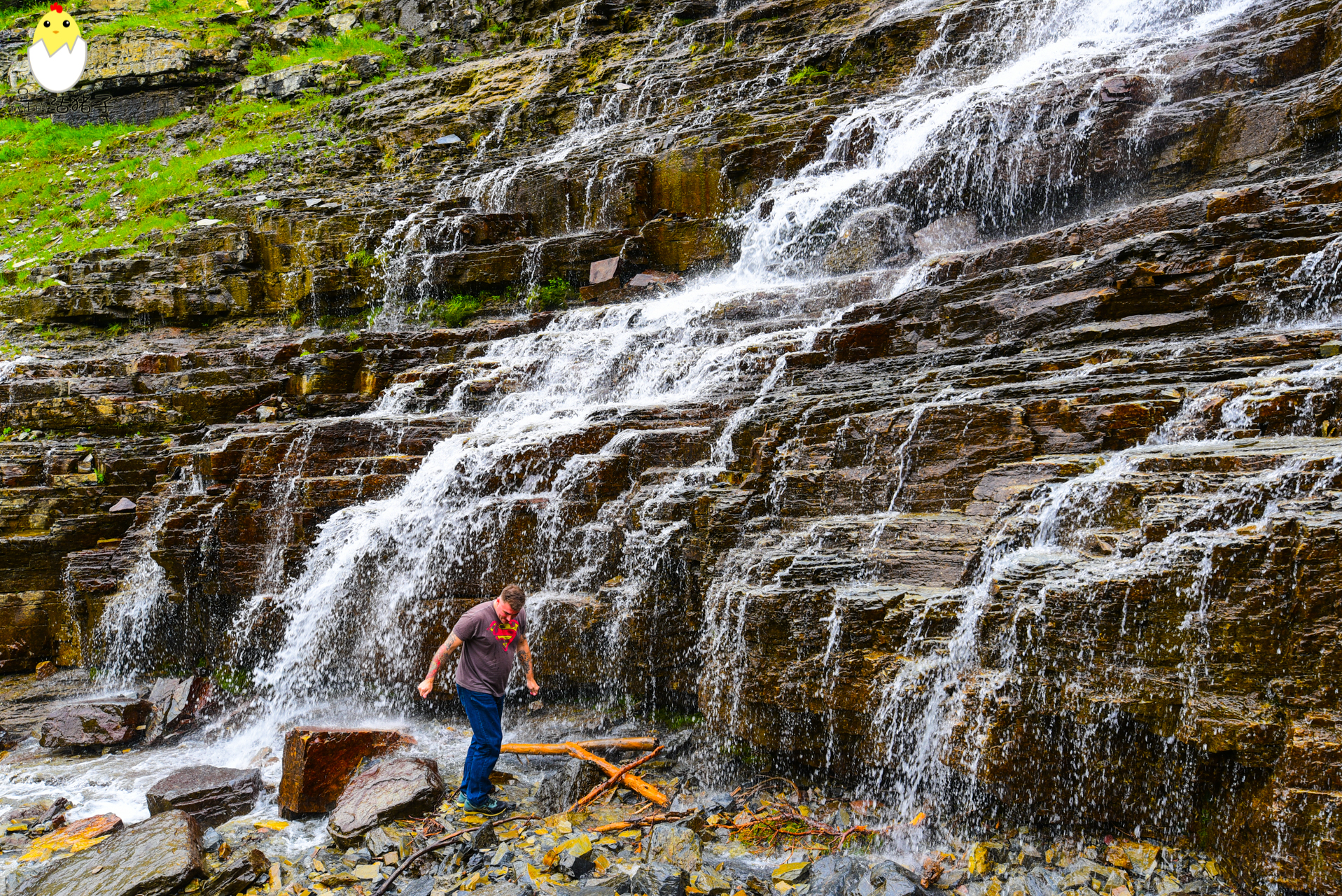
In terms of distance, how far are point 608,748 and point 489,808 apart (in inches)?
56.4

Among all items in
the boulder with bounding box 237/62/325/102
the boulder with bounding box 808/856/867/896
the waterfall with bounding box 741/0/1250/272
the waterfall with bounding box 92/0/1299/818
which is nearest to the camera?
the boulder with bounding box 808/856/867/896

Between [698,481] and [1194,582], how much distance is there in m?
5.29

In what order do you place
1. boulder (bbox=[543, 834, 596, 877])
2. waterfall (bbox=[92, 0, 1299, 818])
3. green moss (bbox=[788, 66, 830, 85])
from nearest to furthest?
1. boulder (bbox=[543, 834, 596, 877])
2. waterfall (bbox=[92, 0, 1299, 818])
3. green moss (bbox=[788, 66, 830, 85])

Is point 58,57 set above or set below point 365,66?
above

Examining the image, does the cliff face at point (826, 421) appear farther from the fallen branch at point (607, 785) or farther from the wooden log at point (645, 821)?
the wooden log at point (645, 821)

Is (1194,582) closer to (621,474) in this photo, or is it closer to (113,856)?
(621,474)

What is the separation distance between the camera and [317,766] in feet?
23.7

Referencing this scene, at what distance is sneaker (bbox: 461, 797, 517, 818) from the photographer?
6805mm

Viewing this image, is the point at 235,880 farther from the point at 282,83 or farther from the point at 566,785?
the point at 282,83

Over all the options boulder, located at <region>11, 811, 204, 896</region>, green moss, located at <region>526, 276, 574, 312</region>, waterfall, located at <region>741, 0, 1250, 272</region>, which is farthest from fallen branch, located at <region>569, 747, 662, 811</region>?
green moss, located at <region>526, 276, 574, 312</region>

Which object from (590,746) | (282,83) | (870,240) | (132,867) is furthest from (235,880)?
(282,83)

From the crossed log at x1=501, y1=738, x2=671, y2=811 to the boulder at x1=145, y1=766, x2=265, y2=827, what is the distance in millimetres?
2377

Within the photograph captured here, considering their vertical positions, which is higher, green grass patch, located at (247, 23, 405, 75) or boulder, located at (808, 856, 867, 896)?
green grass patch, located at (247, 23, 405, 75)

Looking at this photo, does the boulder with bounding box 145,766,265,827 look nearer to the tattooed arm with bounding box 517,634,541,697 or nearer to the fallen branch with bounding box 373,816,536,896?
the fallen branch with bounding box 373,816,536,896
